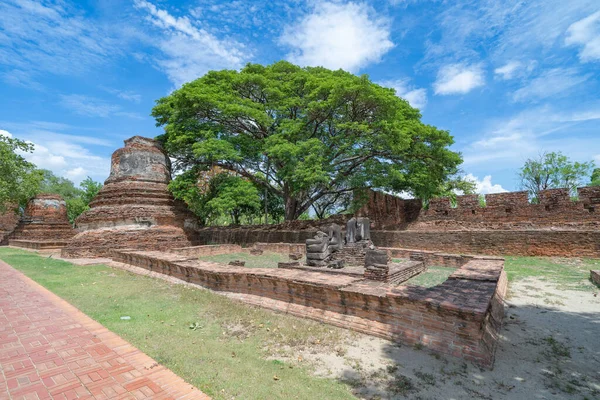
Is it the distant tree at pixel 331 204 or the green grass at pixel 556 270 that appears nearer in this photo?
the green grass at pixel 556 270

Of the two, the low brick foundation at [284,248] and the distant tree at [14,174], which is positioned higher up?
→ the distant tree at [14,174]

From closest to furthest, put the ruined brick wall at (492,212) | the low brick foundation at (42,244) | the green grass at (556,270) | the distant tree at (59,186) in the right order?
the green grass at (556,270) < the ruined brick wall at (492,212) < the low brick foundation at (42,244) < the distant tree at (59,186)

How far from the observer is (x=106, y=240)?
12.7m

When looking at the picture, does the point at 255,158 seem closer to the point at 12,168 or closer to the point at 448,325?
the point at 448,325

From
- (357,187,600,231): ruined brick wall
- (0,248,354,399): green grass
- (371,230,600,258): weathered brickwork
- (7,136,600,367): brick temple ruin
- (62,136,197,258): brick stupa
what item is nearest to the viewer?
(0,248,354,399): green grass

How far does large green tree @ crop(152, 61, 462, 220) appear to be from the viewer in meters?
13.2

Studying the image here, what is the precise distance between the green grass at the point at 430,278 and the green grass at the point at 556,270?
4.94 ft

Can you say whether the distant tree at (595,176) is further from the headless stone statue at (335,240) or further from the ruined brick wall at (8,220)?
the ruined brick wall at (8,220)

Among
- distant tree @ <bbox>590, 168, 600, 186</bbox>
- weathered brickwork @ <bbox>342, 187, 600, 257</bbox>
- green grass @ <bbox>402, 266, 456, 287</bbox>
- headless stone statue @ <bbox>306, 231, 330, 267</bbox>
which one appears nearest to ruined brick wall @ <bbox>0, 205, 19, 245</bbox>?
headless stone statue @ <bbox>306, 231, 330, 267</bbox>

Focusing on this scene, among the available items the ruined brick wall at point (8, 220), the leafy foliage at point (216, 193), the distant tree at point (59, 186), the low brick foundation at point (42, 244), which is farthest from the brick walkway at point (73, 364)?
the distant tree at point (59, 186)

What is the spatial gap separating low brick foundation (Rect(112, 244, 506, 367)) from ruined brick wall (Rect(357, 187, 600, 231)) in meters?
8.68

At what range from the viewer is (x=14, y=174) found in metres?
20.4

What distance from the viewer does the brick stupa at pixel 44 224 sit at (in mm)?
19078

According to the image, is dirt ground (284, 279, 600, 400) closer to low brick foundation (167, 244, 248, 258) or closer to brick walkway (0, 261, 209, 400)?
brick walkway (0, 261, 209, 400)
